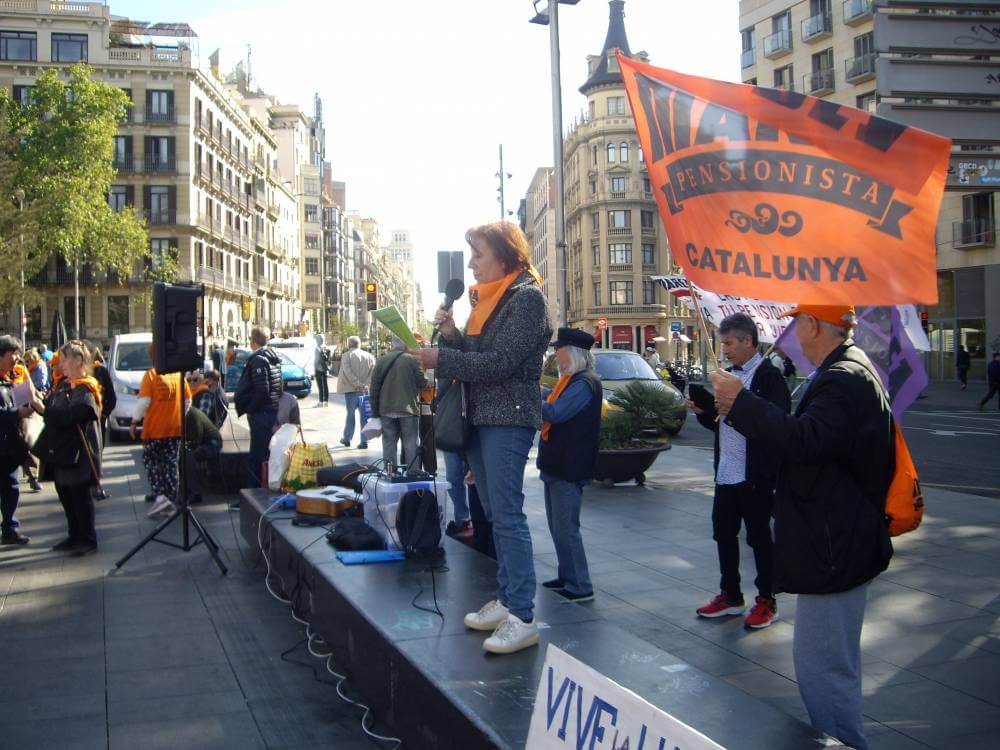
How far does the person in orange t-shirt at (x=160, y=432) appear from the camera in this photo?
991 centimetres

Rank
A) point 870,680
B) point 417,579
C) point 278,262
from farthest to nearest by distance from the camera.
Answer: point 278,262, point 417,579, point 870,680

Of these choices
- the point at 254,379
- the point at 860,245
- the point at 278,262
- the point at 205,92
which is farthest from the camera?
the point at 278,262

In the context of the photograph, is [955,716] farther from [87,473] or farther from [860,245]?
[87,473]

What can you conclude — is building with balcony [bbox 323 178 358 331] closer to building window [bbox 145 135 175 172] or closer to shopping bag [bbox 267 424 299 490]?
building window [bbox 145 135 175 172]

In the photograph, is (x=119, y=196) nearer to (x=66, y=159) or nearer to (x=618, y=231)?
(x=66, y=159)

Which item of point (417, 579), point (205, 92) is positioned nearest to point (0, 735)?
point (417, 579)

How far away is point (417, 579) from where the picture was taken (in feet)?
16.7

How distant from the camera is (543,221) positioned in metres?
109

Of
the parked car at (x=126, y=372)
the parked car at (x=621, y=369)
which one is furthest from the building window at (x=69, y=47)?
the parked car at (x=621, y=369)

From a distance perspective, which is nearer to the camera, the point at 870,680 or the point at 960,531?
the point at 870,680

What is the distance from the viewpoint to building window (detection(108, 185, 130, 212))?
60.3 meters

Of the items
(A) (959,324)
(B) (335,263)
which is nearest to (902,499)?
(A) (959,324)

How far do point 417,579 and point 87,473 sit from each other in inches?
167

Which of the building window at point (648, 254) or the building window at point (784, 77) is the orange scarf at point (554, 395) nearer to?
the building window at point (784, 77)
